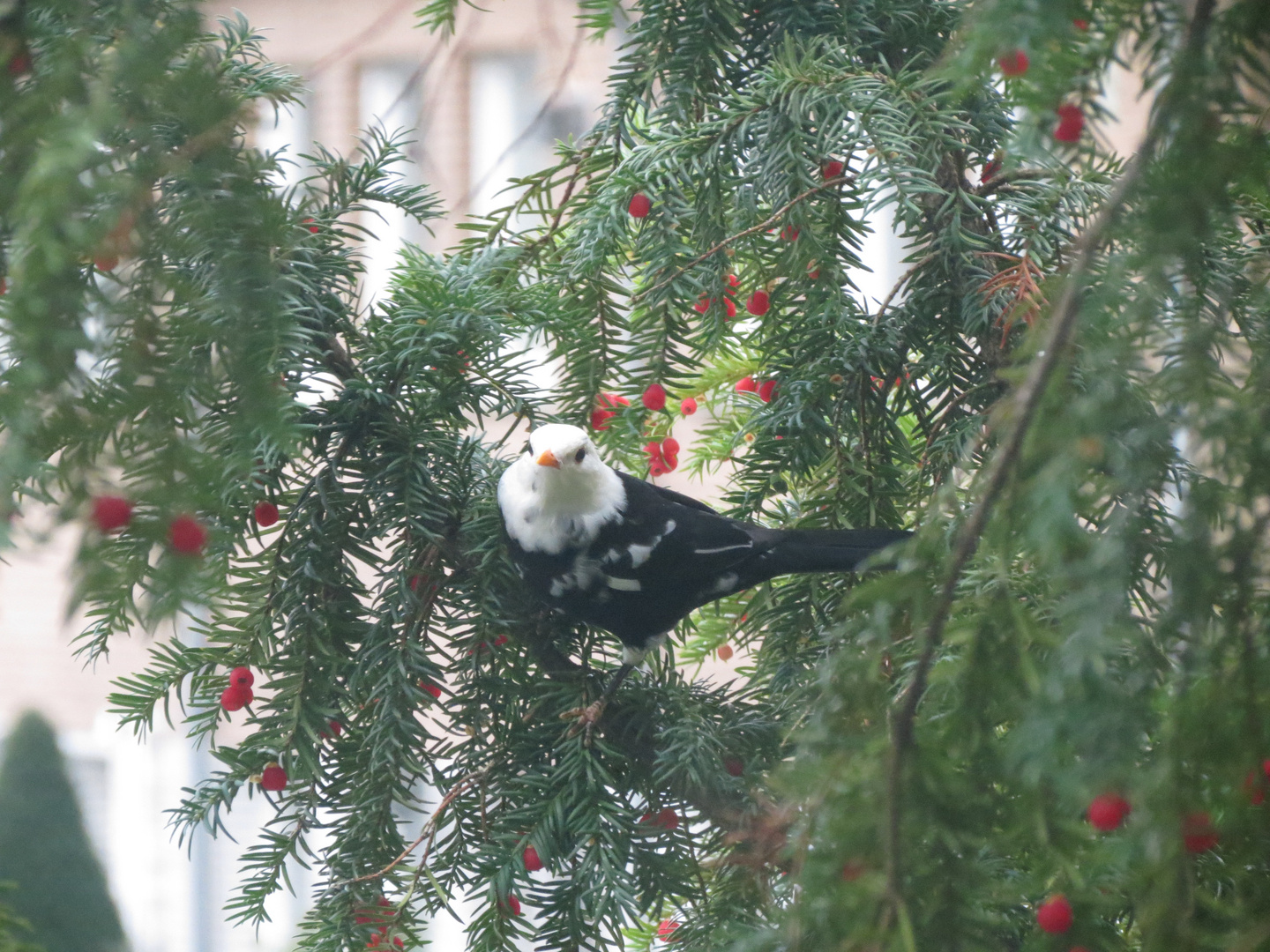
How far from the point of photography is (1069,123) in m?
0.33

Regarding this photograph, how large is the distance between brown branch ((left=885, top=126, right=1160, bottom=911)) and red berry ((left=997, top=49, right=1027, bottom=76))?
2.4 inches

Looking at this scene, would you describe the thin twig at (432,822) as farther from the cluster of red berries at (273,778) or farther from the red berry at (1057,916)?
the red berry at (1057,916)

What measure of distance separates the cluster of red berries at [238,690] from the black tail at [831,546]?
0.36m

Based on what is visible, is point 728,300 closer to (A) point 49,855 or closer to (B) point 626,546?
(B) point 626,546

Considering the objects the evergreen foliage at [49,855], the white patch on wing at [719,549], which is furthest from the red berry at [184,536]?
the evergreen foliage at [49,855]

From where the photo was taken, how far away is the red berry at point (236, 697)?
2.13 feet

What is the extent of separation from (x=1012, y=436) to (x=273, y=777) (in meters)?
0.51

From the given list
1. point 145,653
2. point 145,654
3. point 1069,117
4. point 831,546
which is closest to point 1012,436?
point 1069,117

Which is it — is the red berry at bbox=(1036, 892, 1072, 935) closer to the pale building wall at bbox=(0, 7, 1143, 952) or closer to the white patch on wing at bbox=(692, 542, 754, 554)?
the white patch on wing at bbox=(692, 542, 754, 554)

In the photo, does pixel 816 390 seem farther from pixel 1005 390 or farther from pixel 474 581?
pixel 474 581

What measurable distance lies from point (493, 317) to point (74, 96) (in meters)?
0.42

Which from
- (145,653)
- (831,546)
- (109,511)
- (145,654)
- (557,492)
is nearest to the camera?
(109,511)

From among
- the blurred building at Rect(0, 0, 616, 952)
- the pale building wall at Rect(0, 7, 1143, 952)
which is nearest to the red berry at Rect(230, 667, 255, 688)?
the pale building wall at Rect(0, 7, 1143, 952)

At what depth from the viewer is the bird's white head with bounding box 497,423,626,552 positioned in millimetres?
772
